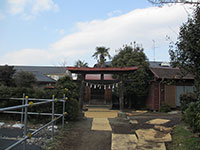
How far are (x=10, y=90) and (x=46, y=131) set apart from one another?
12.9 ft

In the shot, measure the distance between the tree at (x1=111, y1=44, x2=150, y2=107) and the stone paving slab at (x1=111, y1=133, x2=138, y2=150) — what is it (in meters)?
9.00

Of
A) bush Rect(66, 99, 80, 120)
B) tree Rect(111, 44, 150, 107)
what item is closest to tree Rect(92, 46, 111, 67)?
tree Rect(111, 44, 150, 107)

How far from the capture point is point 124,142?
5305mm

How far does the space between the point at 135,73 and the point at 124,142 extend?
34.3ft

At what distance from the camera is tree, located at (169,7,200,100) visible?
4098mm

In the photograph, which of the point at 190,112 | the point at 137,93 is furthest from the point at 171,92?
the point at 190,112

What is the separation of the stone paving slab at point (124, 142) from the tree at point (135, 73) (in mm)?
9003

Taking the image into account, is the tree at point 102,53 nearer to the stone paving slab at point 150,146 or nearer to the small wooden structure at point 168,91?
the small wooden structure at point 168,91

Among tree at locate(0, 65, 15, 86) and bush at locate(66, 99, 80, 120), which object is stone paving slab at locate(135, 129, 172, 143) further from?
tree at locate(0, 65, 15, 86)

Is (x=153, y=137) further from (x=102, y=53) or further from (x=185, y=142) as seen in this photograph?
(x=102, y=53)

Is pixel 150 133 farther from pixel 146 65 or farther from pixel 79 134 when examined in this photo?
pixel 146 65

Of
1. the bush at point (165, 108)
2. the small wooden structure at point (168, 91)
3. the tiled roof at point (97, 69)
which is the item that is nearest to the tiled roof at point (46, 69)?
the small wooden structure at point (168, 91)

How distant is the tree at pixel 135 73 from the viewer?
1521cm

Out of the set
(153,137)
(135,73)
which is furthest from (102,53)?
(153,137)
